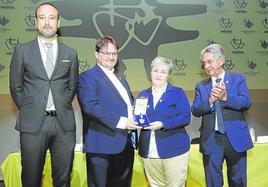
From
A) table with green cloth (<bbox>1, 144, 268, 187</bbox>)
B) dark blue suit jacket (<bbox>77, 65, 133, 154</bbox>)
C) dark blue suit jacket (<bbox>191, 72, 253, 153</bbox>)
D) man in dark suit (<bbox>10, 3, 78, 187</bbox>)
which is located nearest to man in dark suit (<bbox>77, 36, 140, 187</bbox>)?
dark blue suit jacket (<bbox>77, 65, 133, 154</bbox>)

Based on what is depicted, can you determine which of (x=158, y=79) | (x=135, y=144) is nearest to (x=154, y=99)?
(x=158, y=79)

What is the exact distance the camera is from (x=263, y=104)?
176 inches

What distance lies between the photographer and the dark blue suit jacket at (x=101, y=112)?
2.39 metres

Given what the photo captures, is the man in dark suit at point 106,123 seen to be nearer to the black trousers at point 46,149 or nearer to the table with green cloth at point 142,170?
the black trousers at point 46,149

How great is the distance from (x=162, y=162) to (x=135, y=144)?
0.23 m

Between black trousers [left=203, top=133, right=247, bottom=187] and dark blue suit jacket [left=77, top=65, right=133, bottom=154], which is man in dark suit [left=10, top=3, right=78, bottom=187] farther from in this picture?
black trousers [left=203, top=133, right=247, bottom=187]

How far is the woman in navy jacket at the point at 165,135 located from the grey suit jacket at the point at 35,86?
54 cm

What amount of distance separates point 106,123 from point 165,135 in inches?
16.5

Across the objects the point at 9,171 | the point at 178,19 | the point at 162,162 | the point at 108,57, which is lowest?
the point at 9,171

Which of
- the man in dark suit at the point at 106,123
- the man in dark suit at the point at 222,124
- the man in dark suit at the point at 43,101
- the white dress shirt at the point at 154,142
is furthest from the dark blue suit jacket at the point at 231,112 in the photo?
the man in dark suit at the point at 43,101

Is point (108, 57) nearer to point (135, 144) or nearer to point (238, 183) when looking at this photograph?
point (135, 144)

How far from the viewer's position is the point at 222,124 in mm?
2531

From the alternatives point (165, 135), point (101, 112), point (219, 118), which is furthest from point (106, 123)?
point (219, 118)

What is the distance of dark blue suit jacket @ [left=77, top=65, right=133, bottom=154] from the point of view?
239 centimetres
